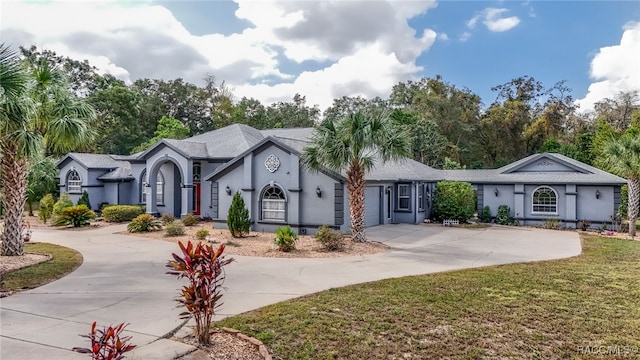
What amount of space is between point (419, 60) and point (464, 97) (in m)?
12.5

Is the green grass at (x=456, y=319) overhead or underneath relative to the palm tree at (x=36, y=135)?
underneath

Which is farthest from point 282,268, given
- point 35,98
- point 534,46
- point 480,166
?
point 480,166

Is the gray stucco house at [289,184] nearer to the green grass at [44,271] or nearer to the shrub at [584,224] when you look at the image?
the shrub at [584,224]

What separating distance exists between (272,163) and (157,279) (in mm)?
9197

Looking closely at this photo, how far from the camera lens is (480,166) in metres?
37.8

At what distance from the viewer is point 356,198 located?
15.0 meters

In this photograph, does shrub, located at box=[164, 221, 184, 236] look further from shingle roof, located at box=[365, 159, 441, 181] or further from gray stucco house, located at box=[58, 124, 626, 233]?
shingle roof, located at box=[365, 159, 441, 181]

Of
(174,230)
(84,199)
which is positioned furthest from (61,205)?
(174,230)

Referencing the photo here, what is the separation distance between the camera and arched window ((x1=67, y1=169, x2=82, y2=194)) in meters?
25.9

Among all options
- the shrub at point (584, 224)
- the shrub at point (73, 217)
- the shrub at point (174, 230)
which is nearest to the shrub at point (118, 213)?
the shrub at point (73, 217)

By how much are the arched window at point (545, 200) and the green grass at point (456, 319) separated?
12770mm

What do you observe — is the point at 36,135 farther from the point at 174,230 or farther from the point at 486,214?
the point at 486,214

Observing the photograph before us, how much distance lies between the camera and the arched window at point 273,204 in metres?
18.1

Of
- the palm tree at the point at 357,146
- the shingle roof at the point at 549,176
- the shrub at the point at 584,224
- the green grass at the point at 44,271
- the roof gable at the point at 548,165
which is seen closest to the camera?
the green grass at the point at 44,271
